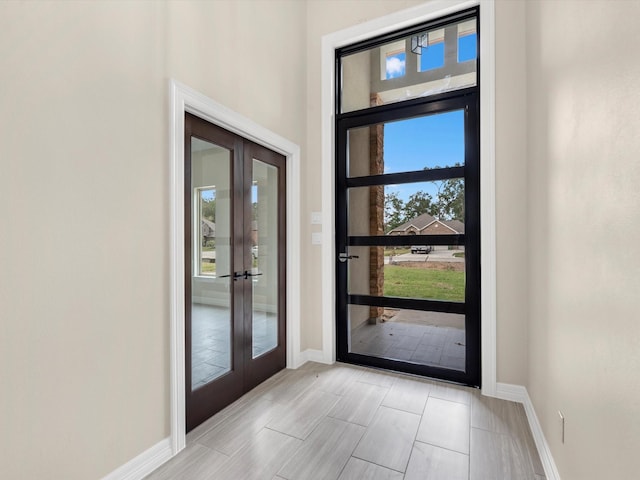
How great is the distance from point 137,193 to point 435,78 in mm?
2619

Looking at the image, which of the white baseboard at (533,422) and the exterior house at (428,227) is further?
the exterior house at (428,227)

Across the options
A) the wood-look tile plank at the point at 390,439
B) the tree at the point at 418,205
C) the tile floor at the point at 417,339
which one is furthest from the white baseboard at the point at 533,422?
the tree at the point at 418,205

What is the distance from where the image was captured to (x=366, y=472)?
1.65 metres

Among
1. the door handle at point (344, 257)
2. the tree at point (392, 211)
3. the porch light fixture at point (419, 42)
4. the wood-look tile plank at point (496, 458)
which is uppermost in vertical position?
the porch light fixture at point (419, 42)

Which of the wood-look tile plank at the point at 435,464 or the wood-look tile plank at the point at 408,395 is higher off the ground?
the wood-look tile plank at the point at 435,464

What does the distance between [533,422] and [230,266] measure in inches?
89.5

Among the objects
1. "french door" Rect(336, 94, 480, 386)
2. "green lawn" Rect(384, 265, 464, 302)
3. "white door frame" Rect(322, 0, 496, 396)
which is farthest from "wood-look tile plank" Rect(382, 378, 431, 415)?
"green lawn" Rect(384, 265, 464, 302)

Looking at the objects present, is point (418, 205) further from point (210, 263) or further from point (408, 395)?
point (210, 263)

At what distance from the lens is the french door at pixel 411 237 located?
105 inches

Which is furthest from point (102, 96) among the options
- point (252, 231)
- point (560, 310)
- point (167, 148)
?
point (560, 310)

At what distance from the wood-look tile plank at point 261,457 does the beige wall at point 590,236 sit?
136 cm

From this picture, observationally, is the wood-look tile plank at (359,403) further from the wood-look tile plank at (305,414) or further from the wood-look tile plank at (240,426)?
the wood-look tile plank at (240,426)

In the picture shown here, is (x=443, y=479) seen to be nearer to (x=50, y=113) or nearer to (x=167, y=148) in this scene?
(x=167, y=148)

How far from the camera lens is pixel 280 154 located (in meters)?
2.97
